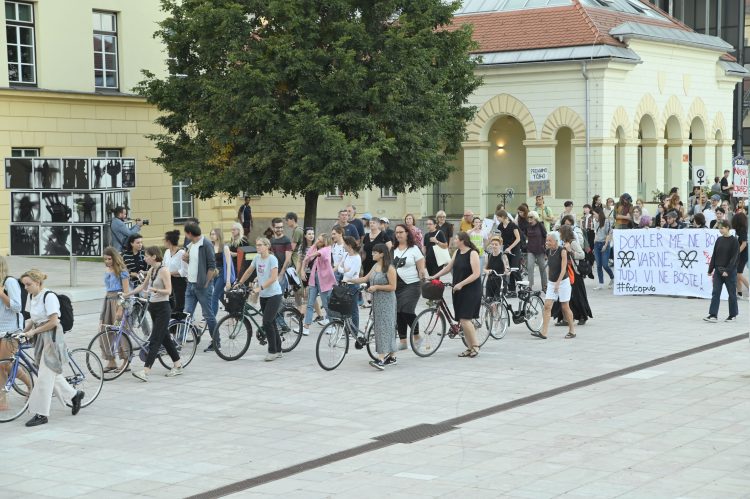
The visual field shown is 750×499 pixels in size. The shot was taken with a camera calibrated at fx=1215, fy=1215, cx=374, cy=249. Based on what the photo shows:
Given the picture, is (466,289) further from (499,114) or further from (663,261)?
(499,114)

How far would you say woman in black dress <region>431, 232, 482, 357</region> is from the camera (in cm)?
1656

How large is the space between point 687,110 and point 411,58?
2041cm

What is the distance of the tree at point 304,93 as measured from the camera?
29.4 metres

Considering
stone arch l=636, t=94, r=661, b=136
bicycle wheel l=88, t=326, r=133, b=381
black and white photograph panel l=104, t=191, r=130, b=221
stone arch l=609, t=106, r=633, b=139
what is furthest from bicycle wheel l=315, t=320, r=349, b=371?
stone arch l=636, t=94, r=661, b=136

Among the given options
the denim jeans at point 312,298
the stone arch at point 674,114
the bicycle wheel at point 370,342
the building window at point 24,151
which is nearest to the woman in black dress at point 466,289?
the bicycle wheel at point 370,342

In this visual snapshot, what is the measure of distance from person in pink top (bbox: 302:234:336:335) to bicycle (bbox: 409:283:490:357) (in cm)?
234

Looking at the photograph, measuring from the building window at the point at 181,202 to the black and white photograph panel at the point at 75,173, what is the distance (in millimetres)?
10890

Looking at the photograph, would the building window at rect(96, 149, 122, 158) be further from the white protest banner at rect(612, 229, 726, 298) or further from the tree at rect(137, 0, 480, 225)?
the white protest banner at rect(612, 229, 726, 298)

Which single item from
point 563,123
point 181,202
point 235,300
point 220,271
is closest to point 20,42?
point 181,202

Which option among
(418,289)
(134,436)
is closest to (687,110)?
(418,289)

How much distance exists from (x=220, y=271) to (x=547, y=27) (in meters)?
26.5

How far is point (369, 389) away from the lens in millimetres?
14328

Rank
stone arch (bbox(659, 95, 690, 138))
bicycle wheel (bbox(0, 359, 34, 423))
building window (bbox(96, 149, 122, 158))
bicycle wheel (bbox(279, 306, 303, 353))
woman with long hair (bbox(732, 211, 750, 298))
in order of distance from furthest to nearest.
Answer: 1. stone arch (bbox(659, 95, 690, 138))
2. building window (bbox(96, 149, 122, 158))
3. woman with long hair (bbox(732, 211, 750, 298))
4. bicycle wheel (bbox(279, 306, 303, 353))
5. bicycle wheel (bbox(0, 359, 34, 423))

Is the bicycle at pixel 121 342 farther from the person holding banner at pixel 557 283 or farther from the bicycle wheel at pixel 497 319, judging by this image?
the person holding banner at pixel 557 283
